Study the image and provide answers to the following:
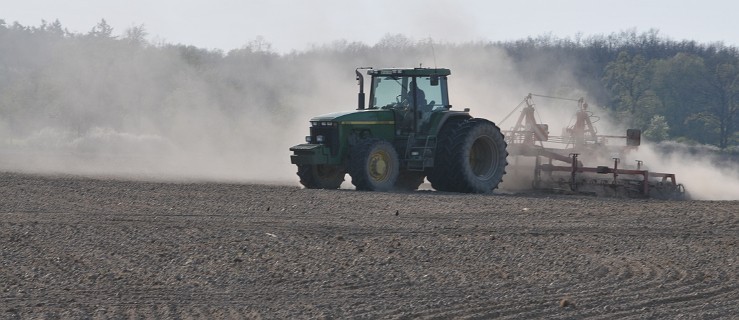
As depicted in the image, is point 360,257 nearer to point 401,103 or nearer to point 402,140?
point 402,140

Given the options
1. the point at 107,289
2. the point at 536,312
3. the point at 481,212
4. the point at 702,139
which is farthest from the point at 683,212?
the point at 702,139

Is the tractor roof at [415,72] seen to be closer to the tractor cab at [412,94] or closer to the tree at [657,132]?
the tractor cab at [412,94]

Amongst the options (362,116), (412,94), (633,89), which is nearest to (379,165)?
(362,116)

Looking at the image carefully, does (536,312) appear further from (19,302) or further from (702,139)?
(702,139)

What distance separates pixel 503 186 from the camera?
2292 centimetres

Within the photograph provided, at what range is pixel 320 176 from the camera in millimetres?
21188

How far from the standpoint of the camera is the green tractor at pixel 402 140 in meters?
20.4

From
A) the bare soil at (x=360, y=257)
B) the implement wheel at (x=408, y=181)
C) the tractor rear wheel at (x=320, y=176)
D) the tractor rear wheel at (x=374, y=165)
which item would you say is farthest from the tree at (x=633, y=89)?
the bare soil at (x=360, y=257)

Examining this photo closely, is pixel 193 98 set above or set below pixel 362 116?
above

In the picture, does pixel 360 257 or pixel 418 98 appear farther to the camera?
pixel 418 98

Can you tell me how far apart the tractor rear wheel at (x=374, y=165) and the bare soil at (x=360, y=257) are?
180 centimetres

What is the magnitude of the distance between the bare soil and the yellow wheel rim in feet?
7.07

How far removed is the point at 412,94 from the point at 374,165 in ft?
5.10

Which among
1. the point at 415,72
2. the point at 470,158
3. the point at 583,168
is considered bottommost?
the point at 583,168
